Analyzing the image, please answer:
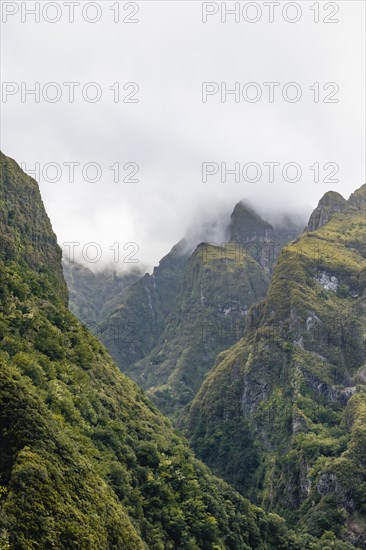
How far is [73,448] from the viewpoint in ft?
119

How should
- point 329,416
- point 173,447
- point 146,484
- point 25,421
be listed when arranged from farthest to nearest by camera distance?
point 329,416, point 173,447, point 146,484, point 25,421

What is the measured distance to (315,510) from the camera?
306 ft

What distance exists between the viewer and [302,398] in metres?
123

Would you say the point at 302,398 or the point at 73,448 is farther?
the point at 302,398

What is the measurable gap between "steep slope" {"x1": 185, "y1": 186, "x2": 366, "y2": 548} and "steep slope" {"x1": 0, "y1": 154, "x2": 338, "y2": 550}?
1816 cm

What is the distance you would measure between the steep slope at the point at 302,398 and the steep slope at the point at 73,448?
1816 centimetres

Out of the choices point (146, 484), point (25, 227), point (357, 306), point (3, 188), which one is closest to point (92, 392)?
point (146, 484)

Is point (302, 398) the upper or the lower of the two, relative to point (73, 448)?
lower

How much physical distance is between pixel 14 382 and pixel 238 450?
363 feet

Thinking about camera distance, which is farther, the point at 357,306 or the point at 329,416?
the point at 357,306

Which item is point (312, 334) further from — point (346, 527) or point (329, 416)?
point (346, 527)

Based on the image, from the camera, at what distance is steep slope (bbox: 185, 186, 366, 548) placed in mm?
95125

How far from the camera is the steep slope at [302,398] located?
95.1 m

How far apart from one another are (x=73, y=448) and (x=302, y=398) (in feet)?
312
